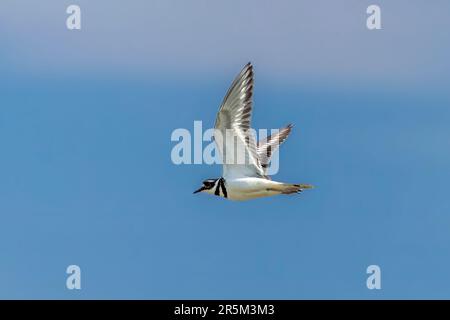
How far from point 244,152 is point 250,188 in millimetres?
618

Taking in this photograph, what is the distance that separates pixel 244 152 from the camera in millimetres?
16406

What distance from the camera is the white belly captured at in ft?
52.3

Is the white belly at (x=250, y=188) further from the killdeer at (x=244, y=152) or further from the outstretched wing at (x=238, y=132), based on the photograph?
the outstretched wing at (x=238, y=132)

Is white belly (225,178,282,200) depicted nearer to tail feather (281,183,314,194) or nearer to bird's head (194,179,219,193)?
tail feather (281,183,314,194)

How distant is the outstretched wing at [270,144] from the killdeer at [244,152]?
0.06 metres

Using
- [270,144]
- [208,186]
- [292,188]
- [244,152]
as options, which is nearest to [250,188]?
[244,152]

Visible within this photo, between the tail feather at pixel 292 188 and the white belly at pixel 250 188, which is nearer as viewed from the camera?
the tail feather at pixel 292 188

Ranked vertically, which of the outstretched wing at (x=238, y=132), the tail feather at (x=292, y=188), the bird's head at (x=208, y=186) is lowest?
the tail feather at (x=292, y=188)

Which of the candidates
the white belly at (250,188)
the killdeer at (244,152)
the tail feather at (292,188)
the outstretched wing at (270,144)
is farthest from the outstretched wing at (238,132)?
the tail feather at (292,188)

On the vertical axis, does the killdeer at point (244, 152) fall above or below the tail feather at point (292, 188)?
above

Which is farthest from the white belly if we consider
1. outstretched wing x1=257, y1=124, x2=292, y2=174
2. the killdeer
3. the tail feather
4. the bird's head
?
outstretched wing x1=257, y1=124, x2=292, y2=174

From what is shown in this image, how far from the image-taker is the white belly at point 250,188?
1595 centimetres

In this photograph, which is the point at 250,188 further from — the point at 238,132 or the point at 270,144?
the point at 270,144

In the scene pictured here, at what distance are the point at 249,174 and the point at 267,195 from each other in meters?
0.58
